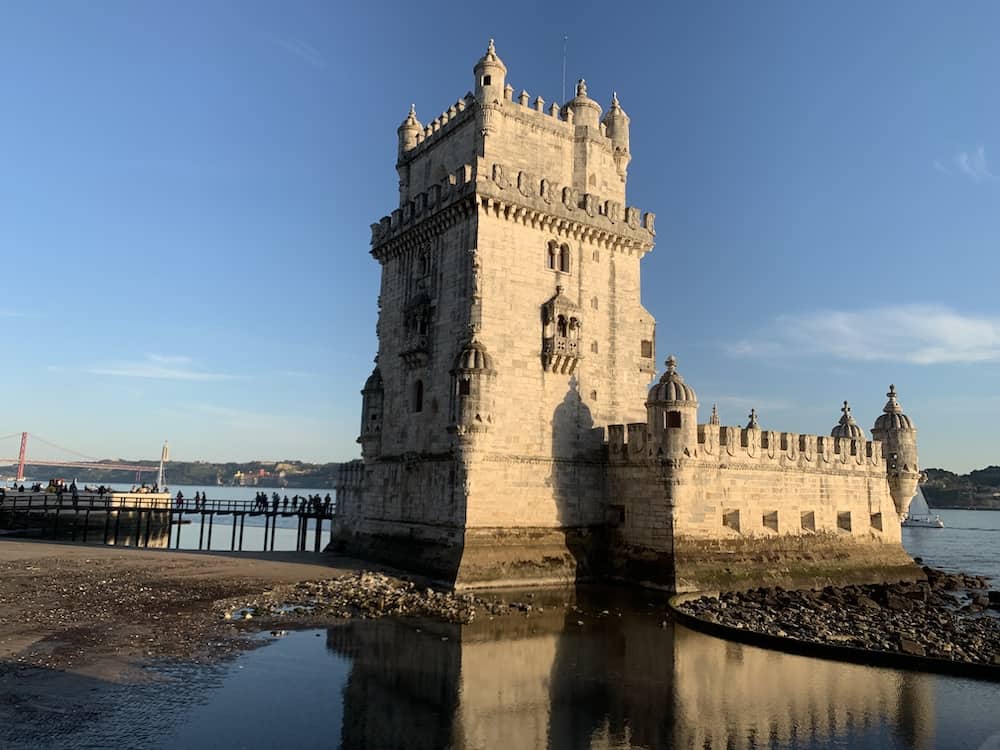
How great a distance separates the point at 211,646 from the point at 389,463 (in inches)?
620

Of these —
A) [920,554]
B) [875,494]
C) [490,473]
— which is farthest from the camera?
[920,554]

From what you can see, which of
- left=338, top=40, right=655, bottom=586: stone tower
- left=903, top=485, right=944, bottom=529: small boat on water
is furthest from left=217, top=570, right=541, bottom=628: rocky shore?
left=903, top=485, right=944, bottom=529: small boat on water

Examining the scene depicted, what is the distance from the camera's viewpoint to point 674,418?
2755 cm

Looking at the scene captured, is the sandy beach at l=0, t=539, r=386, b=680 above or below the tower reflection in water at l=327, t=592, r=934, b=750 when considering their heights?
above

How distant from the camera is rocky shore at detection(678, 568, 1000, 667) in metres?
18.5

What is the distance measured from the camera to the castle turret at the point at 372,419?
109 ft

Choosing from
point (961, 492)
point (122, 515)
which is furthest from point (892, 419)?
point (961, 492)

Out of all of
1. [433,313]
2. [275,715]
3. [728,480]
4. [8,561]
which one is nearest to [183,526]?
[8,561]

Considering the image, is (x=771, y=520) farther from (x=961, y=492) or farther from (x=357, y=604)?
(x=961, y=492)

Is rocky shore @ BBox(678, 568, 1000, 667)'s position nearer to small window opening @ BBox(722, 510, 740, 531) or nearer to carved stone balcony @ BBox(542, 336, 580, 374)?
small window opening @ BBox(722, 510, 740, 531)

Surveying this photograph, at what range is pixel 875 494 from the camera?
34.5 m

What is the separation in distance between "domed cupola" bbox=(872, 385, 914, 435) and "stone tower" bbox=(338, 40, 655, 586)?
13.5 m

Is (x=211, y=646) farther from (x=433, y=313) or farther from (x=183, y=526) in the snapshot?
(x=183, y=526)

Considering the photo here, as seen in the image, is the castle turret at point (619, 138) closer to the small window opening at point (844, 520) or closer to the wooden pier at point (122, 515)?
the small window opening at point (844, 520)
